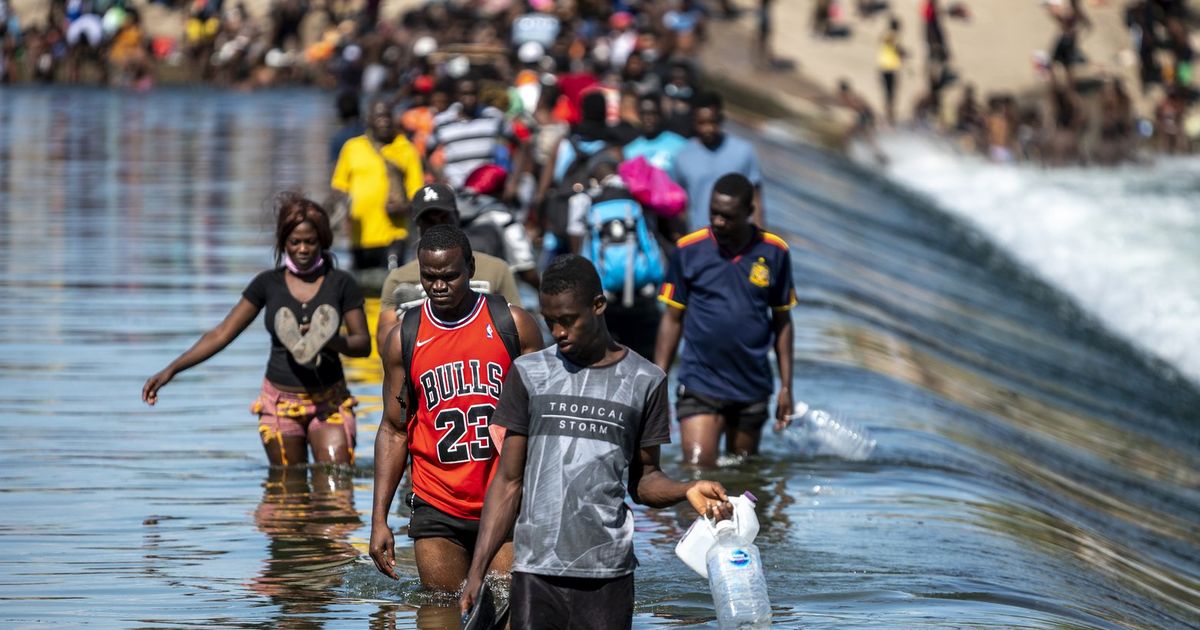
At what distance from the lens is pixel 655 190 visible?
41.3 feet

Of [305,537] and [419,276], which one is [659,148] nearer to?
[305,537]

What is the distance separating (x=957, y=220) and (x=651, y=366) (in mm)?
Answer: 26138

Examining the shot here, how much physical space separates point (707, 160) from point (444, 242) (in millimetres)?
6132

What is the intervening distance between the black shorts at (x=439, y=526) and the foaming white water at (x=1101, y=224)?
16969 millimetres

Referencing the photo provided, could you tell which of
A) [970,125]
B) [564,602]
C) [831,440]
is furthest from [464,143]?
[970,125]

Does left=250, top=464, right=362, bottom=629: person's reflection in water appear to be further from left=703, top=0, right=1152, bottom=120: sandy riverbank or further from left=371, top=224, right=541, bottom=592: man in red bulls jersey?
left=703, top=0, right=1152, bottom=120: sandy riverbank

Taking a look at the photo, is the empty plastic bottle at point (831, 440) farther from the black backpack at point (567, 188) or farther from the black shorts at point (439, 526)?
the black shorts at point (439, 526)

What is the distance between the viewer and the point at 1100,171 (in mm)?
42375

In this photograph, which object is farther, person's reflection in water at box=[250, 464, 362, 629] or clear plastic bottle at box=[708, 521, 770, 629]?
person's reflection in water at box=[250, 464, 362, 629]

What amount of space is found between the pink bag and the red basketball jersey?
6.06 metres

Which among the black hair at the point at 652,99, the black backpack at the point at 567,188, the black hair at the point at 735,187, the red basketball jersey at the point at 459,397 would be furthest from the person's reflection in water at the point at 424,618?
the black hair at the point at 652,99

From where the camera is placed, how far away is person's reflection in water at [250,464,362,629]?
7.39m

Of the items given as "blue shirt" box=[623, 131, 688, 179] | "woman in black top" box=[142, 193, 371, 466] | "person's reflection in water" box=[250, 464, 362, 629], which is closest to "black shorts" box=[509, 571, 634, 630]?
"person's reflection in water" box=[250, 464, 362, 629]

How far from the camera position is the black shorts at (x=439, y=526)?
21.7ft
